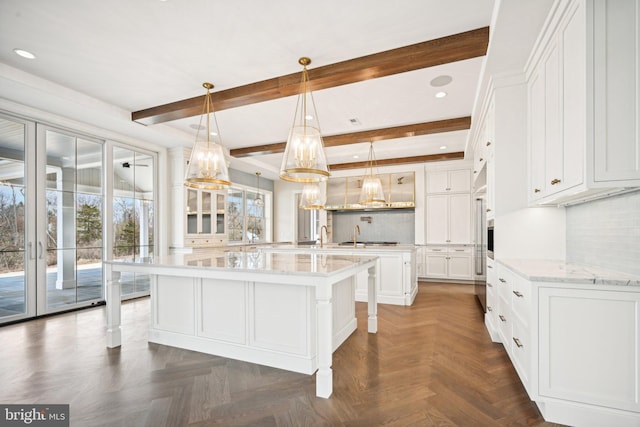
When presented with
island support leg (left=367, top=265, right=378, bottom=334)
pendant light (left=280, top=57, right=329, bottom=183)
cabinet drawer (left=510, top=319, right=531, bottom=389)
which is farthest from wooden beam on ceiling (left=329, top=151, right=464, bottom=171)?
cabinet drawer (left=510, top=319, right=531, bottom=389)

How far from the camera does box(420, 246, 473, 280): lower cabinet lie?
654 centimetres

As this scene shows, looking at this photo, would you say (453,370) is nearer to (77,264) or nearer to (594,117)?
(594,117)

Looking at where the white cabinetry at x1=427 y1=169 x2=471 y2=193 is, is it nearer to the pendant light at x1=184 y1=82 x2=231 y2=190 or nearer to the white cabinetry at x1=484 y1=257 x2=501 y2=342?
the white cabinetry at x1=484 y1=257 x2=501 y2=342

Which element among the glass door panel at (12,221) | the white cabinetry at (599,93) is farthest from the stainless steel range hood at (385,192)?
the glass door panel at (12,221)

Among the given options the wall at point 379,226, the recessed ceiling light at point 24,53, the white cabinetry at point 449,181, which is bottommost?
the wall at point 379,226

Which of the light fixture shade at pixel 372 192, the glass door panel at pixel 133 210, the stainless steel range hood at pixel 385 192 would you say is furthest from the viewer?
the stainless steel range hood at pixel 385 192

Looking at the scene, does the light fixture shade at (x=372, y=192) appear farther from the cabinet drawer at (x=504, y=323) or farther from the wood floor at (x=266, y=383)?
the cabinet drawer at (x=504, y=323)

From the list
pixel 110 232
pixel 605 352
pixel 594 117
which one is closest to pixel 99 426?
pixel 605 352

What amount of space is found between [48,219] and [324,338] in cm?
422

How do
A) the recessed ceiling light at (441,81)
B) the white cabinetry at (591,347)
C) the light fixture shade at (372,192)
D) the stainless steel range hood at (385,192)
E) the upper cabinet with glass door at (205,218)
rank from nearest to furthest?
the white cabinetry at (591,347)
the recessed ceiling light at (441,81)
the light fixture shade at (372,192)
the upper cabinet with glass door at (205,218)
the stainless steel range hood at (385,192)

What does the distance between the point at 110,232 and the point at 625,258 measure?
5.91 m

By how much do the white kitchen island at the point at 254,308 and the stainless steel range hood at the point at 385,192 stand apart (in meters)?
4.26

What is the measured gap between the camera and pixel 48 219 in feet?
13.6

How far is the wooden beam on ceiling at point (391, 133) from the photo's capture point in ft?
15.4
